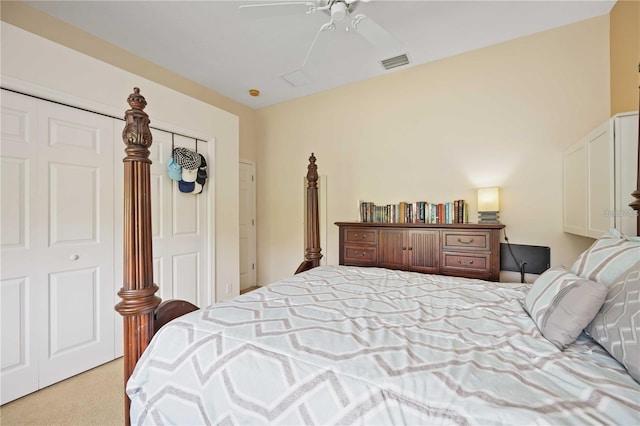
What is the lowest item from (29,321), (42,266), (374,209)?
(29,321)

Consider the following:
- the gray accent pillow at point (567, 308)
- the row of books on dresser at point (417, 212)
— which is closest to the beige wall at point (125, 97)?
the row of books on dresser at point (417, 212)

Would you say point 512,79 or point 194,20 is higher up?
point 194,20

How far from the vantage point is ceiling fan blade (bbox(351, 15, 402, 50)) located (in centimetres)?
175

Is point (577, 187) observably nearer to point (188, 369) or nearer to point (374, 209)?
point (374, 209)

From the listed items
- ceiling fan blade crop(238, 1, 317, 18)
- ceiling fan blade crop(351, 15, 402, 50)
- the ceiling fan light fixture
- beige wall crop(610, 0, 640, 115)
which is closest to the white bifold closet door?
ceiling fan blade crop(238, 1, 317, 18)

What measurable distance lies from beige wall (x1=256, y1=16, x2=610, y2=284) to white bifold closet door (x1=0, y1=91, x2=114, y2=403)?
227cm

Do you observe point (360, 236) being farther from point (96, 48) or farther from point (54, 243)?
point (96, 48)

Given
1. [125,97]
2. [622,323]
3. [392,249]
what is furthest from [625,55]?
[125,97]

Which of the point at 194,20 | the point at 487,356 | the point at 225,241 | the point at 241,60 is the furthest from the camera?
the point at 225,241

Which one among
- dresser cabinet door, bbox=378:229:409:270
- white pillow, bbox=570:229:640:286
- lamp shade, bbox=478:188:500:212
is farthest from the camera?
dresser cabinet door, bbox=378:229:409:270

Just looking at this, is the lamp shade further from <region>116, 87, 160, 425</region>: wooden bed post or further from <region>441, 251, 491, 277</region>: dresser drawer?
<region>116, 87, 160, 425</region>: wooden bed post

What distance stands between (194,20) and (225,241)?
218 cm

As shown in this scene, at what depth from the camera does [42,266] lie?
1884 millimetres

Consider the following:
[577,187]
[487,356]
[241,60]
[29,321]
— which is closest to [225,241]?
[29,321]
